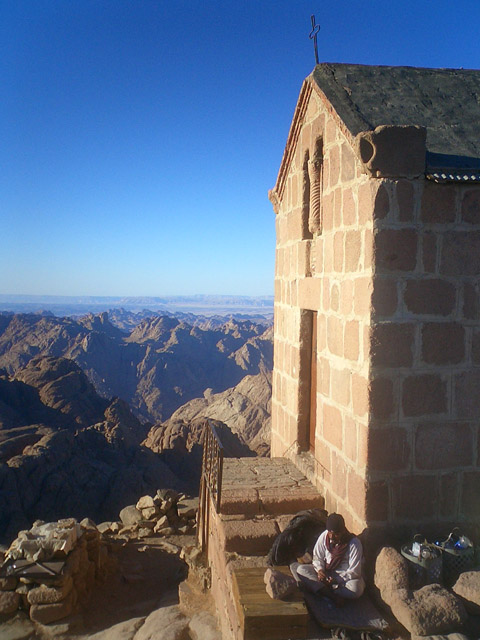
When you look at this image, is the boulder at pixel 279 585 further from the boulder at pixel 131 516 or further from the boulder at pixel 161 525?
the boulder at pixel 131 516

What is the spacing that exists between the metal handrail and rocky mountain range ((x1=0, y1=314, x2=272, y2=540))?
1112 centimetres

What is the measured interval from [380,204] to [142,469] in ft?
63.3

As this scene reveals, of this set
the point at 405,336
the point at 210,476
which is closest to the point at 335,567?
the point at 405,336

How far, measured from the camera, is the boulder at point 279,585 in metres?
4.18

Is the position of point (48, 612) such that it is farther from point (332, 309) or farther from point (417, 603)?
point (332, 309)

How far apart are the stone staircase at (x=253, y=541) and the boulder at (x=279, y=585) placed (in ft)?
0.22

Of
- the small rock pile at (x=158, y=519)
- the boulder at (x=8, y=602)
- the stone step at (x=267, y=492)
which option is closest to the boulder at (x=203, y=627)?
the stone step at (x=267, y=492)

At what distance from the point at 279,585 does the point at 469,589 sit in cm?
153

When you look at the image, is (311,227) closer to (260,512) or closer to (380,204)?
(380,204)

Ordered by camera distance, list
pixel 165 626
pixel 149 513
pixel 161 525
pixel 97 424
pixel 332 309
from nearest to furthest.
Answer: pixel 332 309 < pixel 165 626 < pixel 161 525 < pixel 149 513 < pixel 97 424

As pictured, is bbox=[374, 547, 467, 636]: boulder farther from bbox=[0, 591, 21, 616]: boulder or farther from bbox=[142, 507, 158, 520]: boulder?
bbox=[142, 507, 158, 520]: boulder

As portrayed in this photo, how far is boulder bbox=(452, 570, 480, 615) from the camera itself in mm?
4062

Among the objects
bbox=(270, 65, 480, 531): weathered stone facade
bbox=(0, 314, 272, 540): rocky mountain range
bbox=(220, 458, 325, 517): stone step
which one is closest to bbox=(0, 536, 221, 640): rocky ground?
bbox=(220, 458, 325, 517): stone step

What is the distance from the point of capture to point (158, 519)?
35.0 feet
